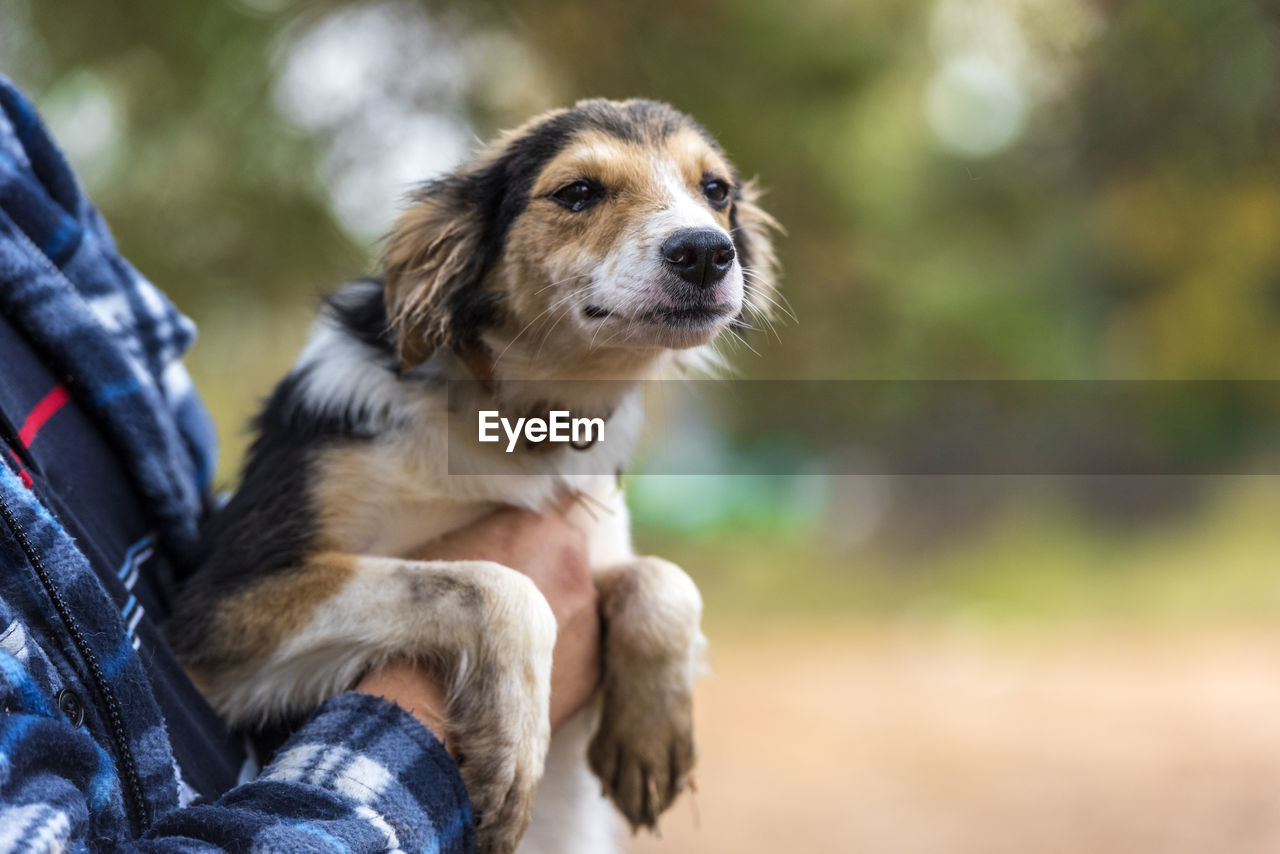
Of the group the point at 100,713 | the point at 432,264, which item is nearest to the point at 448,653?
the point at 100,713

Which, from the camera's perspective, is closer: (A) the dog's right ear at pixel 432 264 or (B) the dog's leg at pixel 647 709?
(B) the dog's leg at pixel 647 709

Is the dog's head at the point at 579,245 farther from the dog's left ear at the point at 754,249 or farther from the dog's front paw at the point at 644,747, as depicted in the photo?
the dog's front paw at the point at 644,747

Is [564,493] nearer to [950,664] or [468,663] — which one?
[468,663]

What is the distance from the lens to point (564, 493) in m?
1.81

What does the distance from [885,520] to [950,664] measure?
3.42 m

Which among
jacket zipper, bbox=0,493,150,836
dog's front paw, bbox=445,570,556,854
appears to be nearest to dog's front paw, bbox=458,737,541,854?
dog's front paw, bbox=445,570,556,854

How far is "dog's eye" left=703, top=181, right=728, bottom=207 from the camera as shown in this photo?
1.95m

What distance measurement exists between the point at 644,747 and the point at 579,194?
2.95ft

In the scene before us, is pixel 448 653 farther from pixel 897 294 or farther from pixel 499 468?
pixel 897 294

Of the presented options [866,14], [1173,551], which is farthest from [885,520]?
[866,14]

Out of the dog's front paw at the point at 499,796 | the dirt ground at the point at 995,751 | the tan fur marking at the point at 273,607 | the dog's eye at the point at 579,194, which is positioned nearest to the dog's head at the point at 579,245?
the dog's eye at the point at 579,194

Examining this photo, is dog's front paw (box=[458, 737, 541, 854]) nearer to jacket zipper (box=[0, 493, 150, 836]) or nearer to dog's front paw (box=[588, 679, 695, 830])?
dog's front paw (box=[588, 679, 695, 830])

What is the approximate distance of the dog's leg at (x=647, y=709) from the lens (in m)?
1.62

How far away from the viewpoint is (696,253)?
5.50 ft
